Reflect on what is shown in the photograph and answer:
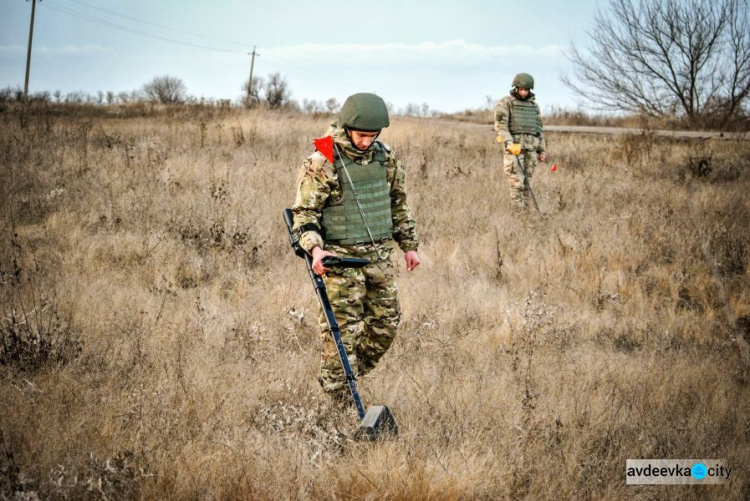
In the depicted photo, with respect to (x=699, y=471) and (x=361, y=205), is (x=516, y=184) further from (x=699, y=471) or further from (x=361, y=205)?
(x=699, y=471)

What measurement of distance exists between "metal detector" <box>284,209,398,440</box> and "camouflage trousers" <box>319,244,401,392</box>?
0.49 feet

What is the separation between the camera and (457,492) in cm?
255

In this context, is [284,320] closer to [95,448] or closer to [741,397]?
[95,448]

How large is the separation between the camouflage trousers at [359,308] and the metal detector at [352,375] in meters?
0.15

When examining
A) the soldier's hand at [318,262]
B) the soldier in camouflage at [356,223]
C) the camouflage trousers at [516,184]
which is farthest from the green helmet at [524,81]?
the soldier's hand at [318,262]

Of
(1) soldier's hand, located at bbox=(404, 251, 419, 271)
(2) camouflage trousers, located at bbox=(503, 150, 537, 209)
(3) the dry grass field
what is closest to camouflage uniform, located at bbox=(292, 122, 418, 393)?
(1) soldier's hand, located at bbox=(404, 251, 419, 271)

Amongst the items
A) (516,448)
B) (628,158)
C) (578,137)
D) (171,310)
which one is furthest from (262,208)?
(578,137)

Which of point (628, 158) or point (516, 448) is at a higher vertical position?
point (628, 158)

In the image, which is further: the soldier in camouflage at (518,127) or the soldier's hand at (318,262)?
the soldier in camouflage at (518,127)

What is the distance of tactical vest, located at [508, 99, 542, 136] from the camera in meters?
8.34

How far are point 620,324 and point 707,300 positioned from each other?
1277 millimetres

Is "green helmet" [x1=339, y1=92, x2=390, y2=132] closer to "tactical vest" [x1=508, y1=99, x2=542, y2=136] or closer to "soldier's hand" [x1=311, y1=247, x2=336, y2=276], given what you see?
Answer: "soldier's hand" [x1=311, y1=247, x2=336, y2=276]

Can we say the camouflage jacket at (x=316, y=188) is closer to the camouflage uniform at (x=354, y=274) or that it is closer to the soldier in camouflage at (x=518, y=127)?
the camouflage uniform at (x=354, y=274)

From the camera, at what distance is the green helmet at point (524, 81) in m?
8.13
